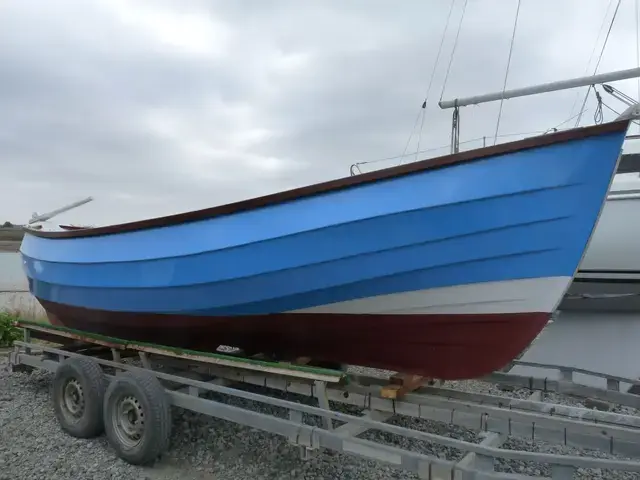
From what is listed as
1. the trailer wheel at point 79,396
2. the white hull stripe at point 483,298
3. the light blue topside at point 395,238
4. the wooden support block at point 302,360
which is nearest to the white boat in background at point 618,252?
the white hull stripe at point 483,298

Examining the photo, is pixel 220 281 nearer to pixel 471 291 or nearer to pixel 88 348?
pixel 471 291

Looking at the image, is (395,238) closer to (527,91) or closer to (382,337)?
(382,337)

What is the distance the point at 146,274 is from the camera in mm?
4285

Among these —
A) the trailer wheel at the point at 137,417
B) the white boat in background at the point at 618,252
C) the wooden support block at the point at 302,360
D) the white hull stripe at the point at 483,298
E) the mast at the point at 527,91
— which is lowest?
the trailer wheel at the point at 137,417

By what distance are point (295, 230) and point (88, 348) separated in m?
2.93

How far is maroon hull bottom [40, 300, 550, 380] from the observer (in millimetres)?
3281

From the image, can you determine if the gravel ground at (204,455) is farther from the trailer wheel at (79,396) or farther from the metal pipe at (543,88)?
the metal pipe at (543,88)

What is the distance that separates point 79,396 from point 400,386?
104 inches

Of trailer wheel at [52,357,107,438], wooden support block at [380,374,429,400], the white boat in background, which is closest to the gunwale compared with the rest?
trailer wheel at [52,357,107,438]

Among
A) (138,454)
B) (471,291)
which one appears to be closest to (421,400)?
(471,291)

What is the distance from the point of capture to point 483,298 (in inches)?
128

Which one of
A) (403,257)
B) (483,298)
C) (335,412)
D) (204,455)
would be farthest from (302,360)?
Answer: (483,298)

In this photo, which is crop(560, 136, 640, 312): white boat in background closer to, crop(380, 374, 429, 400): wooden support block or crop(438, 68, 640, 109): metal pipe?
crop(438, 68, 640, 109): metal pipe

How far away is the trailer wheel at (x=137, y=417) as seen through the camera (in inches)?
142
